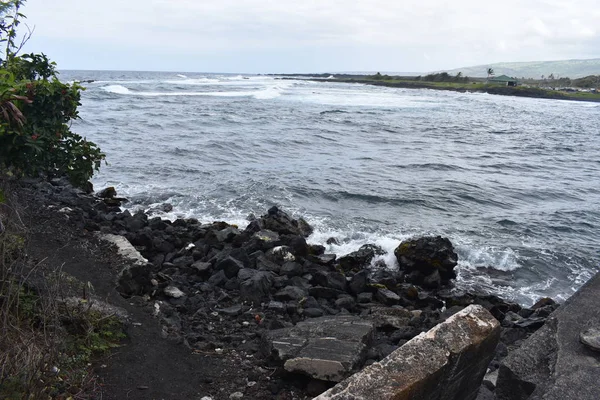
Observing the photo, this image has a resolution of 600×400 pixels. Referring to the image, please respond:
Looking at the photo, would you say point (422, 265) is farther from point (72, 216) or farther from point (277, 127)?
point (277, 127)

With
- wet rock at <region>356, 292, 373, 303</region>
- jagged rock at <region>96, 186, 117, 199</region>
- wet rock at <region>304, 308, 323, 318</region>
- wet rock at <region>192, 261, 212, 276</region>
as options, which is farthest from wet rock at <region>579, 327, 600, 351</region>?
jagged rock at <region>96, 186, 117, 199</region>

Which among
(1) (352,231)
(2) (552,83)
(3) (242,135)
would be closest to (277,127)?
(3) (242,135)

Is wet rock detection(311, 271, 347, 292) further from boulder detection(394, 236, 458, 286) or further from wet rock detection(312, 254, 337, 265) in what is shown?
boulder detection(394, 236, 458, 286)

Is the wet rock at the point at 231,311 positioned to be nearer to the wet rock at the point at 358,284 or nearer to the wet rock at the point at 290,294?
the wet rock at the point at 290,294

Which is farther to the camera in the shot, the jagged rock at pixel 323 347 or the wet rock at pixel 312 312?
the wet rock at pixel 312 312

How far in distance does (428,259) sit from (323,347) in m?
5.02

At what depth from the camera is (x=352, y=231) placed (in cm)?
1170

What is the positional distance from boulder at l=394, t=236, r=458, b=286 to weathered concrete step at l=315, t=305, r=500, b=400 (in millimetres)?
5138

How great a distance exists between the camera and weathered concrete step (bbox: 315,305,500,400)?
3168mm

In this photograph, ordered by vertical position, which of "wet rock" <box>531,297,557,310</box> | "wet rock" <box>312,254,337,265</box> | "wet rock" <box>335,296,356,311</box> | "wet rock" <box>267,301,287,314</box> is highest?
"wet rock" <box>267,301,287,314</box>

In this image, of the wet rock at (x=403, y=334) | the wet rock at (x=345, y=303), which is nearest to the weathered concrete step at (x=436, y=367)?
the wet rock at (x=403, y=334)

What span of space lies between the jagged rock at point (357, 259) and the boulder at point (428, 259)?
0.56 m

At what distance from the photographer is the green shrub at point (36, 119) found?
3.86m

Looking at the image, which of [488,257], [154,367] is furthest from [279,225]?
[154,367]
